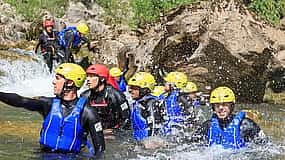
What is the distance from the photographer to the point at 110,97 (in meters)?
8.44

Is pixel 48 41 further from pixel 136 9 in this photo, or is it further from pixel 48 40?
pixel 136 9

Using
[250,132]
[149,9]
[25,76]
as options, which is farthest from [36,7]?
[250,132]

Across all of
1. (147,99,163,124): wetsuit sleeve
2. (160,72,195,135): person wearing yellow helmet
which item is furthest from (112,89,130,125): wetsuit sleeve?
(160,72,195,135): person wearing yellow helmet

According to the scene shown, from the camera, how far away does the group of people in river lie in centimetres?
588

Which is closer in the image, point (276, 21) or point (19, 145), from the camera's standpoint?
point (19, 145)

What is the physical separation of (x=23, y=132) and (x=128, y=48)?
751cm

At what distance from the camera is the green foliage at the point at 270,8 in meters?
17.9

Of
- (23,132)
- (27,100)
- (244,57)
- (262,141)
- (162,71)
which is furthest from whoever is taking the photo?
(162,71)

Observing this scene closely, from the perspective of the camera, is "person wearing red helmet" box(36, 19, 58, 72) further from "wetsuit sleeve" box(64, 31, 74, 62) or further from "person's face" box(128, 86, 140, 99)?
"person's face" box(128, 86, 140, 99)

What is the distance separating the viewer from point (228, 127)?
7.45 meters

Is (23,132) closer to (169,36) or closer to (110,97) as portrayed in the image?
(110,97)

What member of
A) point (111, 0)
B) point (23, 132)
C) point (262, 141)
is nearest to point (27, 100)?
point (262, 141)

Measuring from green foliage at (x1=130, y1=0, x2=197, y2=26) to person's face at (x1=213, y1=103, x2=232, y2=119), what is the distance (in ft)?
47.2

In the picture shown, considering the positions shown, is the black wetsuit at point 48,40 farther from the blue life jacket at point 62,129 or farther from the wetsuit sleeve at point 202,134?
the blue life jacket at point 62,129
